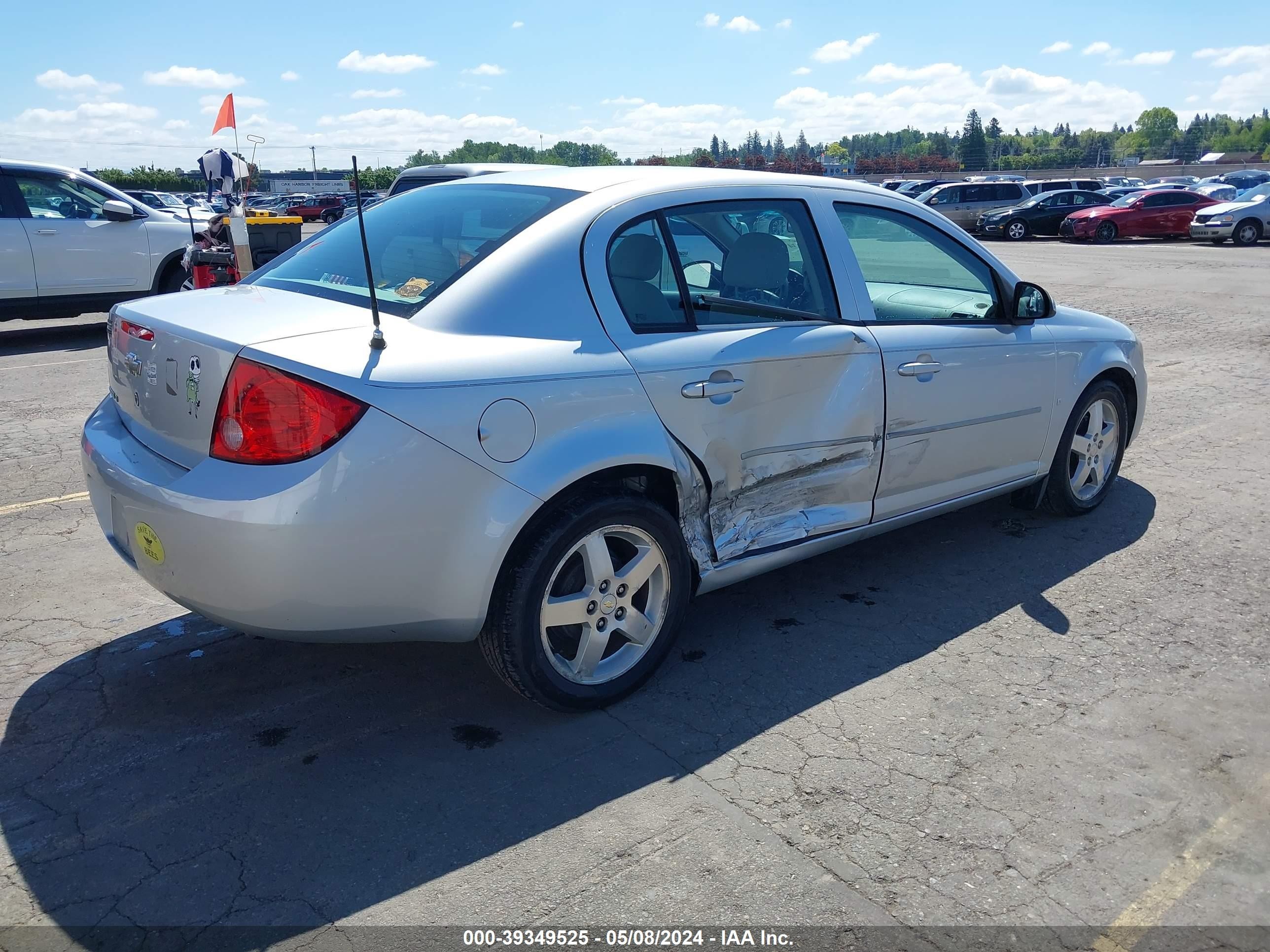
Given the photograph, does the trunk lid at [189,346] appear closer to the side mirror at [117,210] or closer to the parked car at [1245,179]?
the side mirror at [117,210]

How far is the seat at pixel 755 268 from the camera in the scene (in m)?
3.79

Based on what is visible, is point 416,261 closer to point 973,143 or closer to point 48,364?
point 48,364

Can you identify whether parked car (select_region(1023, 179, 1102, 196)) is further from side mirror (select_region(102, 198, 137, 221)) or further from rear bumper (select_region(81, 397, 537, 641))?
rear bumper (select_region(81, 397, 537, 641))

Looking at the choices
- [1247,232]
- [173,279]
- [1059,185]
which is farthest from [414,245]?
[1059,185]

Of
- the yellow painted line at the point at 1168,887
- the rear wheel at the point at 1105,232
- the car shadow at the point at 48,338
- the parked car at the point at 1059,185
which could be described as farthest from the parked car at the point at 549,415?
the parked car at the point at 1059,185

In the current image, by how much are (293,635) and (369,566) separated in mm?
326

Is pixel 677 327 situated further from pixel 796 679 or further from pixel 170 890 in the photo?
pixel 170 890

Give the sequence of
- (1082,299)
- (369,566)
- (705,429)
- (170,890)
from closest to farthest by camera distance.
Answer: (170,890) → (369,566) → (705,429) → (1082,299)

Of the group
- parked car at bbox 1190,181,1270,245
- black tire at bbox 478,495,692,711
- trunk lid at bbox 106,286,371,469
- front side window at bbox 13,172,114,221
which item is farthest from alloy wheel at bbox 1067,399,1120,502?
parked car at bbox 1190,181,1270,245

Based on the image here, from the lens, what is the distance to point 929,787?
301 centimetres

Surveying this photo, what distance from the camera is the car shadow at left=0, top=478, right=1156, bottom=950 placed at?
258cm

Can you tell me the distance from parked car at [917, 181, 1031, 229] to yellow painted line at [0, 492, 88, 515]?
30692mm

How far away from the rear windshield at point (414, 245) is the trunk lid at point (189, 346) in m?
0.14

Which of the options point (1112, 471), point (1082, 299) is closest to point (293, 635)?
point (1112, 471)
